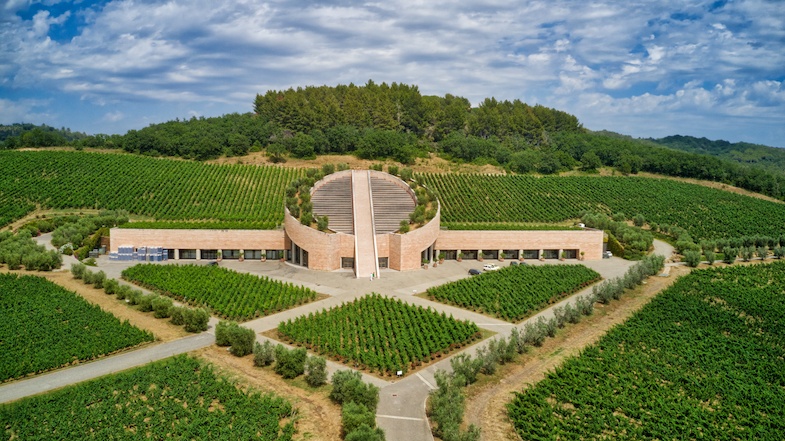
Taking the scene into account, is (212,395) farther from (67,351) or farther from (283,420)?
(67,351)

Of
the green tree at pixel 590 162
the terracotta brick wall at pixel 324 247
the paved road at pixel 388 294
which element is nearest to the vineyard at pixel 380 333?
the paved road at pixel 388 294

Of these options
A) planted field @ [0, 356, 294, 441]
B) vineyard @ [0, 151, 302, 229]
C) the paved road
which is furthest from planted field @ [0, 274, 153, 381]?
vineyard @ [0, 151, 302, 229]

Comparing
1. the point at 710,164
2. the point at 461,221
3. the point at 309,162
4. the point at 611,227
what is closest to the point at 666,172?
the point at 710,164

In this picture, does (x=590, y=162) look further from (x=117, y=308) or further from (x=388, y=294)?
(x=117, y=308)

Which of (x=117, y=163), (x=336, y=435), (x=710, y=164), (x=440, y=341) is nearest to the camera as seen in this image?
(x=336, y=435)

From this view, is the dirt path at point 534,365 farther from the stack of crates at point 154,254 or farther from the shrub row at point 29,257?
the shrub row at point 29,257

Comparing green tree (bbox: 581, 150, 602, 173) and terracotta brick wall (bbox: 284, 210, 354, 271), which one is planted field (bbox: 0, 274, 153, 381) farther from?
green tree (bbox: 581, 150, 602, 173)

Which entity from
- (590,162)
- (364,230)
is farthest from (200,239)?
(590,162)
